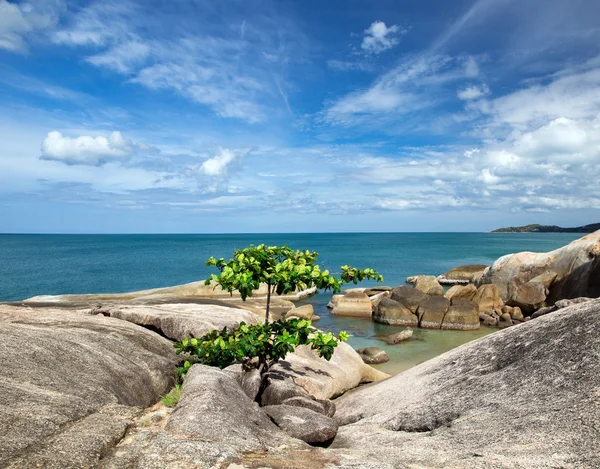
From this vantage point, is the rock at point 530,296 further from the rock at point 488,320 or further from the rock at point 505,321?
the rock at point 488,320

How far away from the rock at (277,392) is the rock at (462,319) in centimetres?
2641

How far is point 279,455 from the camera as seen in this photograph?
5.28 m

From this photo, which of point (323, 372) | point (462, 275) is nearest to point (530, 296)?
point (462, 275)

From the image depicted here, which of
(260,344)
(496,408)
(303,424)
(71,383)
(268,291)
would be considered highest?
(268,291)

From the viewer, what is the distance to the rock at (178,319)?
13.3 m

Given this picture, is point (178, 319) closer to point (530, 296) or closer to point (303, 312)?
point (303, 312)

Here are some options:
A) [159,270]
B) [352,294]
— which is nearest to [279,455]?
[352,294]

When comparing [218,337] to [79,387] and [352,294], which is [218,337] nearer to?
[79,387]

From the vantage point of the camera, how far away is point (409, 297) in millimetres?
36688

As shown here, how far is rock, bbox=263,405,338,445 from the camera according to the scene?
702 centimetres

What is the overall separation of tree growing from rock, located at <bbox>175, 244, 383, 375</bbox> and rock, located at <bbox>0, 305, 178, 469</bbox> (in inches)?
50.7

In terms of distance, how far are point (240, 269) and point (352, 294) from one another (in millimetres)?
31934

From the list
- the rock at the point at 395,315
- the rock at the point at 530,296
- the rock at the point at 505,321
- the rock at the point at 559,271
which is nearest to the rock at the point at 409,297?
the rock at the point at 395,315

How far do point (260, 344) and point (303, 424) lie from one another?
2267 millimetres
